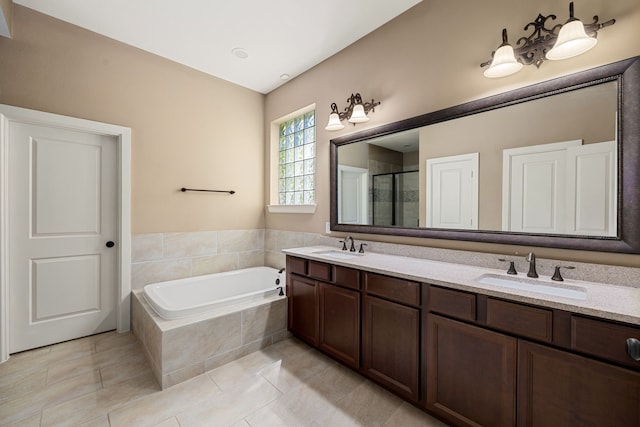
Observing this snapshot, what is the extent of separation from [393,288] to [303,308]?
3.35 ft

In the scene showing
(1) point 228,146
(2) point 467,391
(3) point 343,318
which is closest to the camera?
(2) point 467,391

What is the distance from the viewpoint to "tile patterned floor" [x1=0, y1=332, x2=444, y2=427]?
5.36ft

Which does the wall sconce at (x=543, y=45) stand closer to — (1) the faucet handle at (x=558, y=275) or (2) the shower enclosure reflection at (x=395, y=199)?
(2) the shower enclosure reflection at (x=395, y=199)

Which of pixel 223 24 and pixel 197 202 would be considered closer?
pixel 223 24

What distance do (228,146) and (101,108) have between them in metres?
1.30

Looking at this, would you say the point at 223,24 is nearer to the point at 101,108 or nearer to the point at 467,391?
the point at 101,108

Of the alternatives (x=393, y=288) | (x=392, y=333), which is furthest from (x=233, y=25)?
(x=392, y=333)

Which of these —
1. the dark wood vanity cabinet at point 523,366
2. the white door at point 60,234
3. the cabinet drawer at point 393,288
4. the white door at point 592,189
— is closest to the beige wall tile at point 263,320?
the cabinet drawer at point 393,288

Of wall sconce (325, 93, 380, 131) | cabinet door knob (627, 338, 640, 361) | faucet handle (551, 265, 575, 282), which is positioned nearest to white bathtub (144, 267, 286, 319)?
wall sconce (325, 93, 380, 131)

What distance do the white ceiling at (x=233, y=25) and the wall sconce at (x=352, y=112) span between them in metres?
0.62

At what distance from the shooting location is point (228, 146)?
353 cm

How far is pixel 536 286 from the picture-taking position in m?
1.51

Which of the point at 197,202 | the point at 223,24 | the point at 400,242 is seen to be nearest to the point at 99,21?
the point at 223,24

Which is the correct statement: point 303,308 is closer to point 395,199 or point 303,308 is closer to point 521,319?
point 395,199
